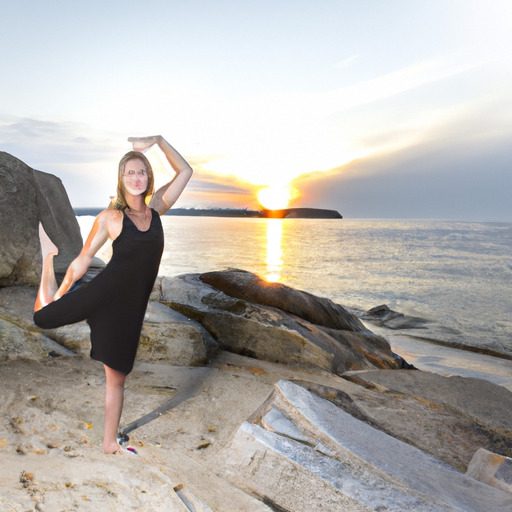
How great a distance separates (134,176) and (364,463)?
8.17 feet

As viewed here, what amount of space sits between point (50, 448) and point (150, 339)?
7.51ft

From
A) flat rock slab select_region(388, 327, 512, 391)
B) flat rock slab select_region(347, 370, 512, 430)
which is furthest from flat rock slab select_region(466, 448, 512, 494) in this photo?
flat rock slab select_region(388, 327, 512, 391)

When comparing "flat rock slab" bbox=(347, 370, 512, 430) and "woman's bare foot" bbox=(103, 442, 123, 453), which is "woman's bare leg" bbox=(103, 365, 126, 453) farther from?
"flat rock slab" bbox=(347, 370, 512, 430)

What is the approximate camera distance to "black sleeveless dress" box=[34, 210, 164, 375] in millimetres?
3152

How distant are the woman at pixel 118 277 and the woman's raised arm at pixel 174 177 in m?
0.02

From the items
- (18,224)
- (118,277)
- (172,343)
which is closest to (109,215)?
(118,277)

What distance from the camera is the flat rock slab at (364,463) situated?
3.01 metres

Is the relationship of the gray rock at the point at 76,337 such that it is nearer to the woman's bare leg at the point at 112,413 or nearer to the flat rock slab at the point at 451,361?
the woman's bare leg at the point at 112,413

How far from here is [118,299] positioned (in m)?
3.22

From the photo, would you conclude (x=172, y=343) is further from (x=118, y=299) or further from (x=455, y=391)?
(x=455, y=391)

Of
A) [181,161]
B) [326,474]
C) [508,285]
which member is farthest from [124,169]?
[508,285]

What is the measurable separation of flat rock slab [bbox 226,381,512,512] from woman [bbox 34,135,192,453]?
1168 millimetres

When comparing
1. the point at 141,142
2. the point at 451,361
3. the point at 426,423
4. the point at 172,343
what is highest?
the point at 141,142

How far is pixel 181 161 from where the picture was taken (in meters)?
3.50
